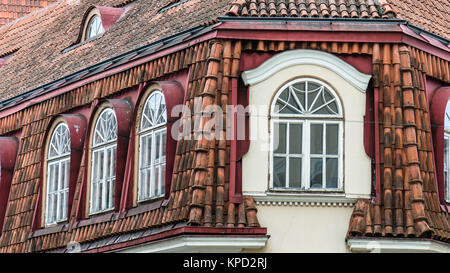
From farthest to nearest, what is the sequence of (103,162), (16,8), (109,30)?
(16,8)
(109,30)
(103,162)

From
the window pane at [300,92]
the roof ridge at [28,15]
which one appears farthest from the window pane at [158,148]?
the roof ridge at [28,15]

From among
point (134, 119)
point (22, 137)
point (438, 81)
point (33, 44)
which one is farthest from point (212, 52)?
point (33, 44)

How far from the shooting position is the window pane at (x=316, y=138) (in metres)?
24.1

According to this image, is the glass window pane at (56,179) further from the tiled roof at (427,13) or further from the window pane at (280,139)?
the tiled roof at (427,13)

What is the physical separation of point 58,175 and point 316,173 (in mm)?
6879

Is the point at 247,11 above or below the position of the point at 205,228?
above

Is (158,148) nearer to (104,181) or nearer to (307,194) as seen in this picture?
(104,181)

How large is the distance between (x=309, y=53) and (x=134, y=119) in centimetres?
387

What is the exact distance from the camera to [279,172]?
24.0m

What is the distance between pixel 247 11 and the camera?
24.7 meters

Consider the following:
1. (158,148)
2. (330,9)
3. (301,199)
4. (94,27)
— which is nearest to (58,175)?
(158,148)

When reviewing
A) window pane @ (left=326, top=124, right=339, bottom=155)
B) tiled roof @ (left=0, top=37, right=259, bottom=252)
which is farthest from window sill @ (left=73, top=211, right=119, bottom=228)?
window pane @ (left=326, top=124, right=339, bottom=155)

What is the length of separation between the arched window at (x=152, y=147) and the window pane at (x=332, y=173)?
3073mm

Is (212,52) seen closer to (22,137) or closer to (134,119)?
(134,119)
